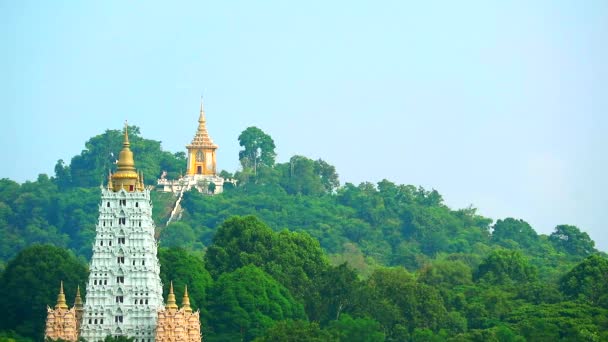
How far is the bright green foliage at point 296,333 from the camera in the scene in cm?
12224

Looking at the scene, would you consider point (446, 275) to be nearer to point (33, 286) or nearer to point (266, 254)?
point (266, 254)

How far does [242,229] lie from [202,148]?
44654 mm

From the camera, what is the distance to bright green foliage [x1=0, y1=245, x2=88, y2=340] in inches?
5022

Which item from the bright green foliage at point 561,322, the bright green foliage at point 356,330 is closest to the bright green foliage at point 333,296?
the bright green foliage at point 356,330

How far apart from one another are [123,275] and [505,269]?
3723 centimetres

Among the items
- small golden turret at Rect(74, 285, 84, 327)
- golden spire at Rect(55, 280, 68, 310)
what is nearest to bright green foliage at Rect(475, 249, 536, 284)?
small golden turret at Rect(74, 285, 84, 327)

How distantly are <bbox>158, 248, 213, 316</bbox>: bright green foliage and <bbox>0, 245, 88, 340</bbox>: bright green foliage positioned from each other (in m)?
4.21

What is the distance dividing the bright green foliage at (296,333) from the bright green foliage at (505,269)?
2833 cm

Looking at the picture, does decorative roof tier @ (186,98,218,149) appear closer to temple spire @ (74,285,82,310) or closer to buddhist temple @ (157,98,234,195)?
buddhist temple @ (157,98,234,195)

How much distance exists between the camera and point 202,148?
186750 mm

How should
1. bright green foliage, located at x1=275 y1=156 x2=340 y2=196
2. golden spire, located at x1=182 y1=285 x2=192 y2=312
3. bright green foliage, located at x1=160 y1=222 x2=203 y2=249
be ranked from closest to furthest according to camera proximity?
1. golden spire, located at x1=182 y1=285 x2=192 y2=312
2. bright green foliage, located at x1=160 y1=222 x2=203 y2=249
3. bright green foliage, located at x1=275 y1=156 x2=340 y2=196

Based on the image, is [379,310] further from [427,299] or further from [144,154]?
[144,154]

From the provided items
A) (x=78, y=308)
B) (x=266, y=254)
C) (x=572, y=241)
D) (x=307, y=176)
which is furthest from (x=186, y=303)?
(x=307, y=176)

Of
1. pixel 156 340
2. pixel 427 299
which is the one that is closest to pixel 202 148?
pixel 427 299
